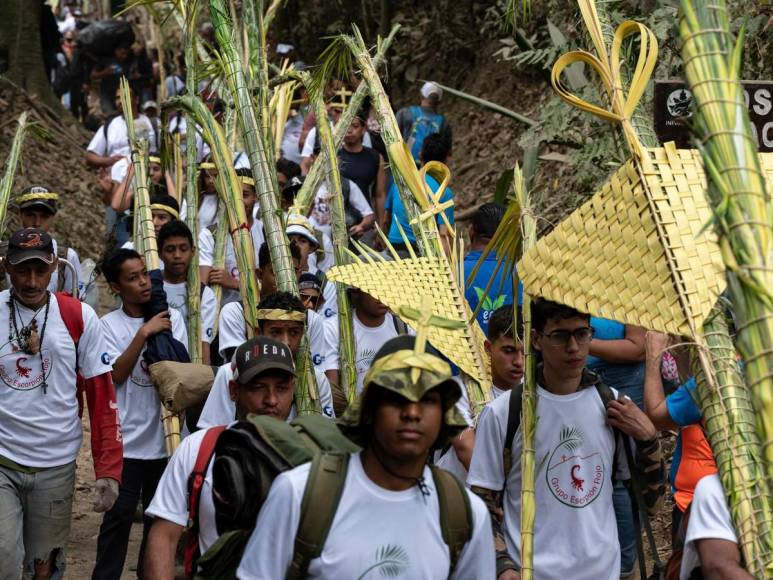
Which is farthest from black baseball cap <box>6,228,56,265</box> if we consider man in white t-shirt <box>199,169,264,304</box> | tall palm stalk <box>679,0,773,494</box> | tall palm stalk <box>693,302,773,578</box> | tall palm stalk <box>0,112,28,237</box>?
tall palm stalk <box>679,0,773,494</box>

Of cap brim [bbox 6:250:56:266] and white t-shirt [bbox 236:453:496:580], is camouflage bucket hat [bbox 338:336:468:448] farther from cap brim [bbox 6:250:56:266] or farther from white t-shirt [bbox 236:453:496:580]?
cap brim [bbox 6:250:56:266]

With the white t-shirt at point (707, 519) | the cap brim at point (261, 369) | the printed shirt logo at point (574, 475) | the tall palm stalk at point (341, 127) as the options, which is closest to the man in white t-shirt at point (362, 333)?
the tall palm stalk at point (341, 127)

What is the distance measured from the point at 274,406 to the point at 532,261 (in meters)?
1.09

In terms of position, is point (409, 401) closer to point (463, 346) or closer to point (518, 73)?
point (463, 346)

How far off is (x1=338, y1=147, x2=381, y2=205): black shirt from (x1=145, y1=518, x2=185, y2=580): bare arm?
22.9 ft

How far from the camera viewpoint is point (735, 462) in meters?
3.90

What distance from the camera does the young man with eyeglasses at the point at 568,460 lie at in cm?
472

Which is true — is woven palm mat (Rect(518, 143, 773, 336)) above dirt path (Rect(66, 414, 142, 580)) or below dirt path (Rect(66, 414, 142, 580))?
above

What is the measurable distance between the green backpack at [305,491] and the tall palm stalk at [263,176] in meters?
2.24

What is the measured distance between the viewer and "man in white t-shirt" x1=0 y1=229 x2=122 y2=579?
6352mm

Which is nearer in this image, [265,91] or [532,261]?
[532,261]

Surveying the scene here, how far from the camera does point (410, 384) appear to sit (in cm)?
343

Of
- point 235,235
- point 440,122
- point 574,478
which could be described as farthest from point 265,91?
point 440,122

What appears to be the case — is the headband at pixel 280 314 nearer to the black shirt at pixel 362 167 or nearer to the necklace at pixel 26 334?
the necklace at pixel 26 334
